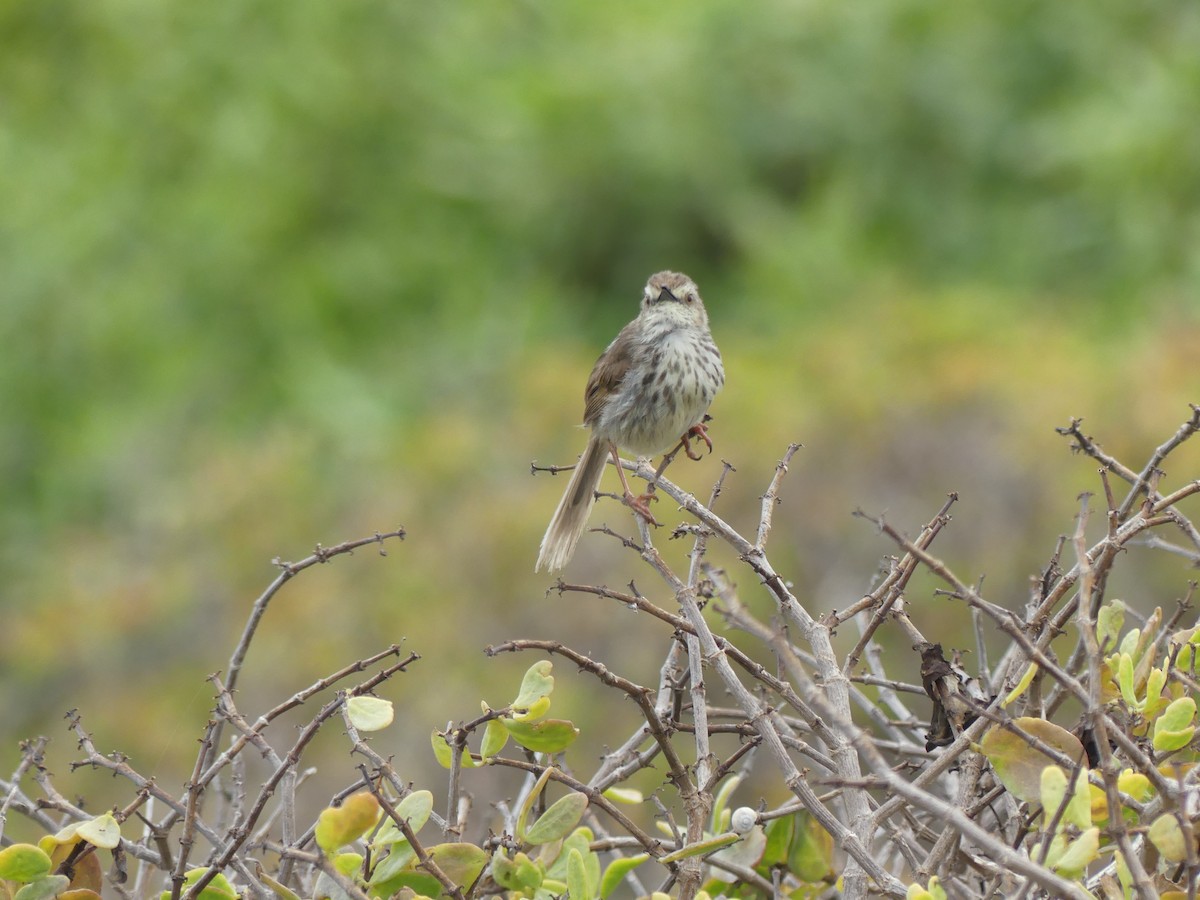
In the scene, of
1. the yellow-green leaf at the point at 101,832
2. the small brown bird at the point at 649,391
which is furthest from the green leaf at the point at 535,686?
the small brown bird at the point at 649,391

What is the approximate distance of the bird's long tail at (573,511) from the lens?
147 inches

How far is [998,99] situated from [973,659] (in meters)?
4.93

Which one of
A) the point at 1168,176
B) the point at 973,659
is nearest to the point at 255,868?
the point at 973,659

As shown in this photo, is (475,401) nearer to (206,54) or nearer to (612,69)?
(612,69)

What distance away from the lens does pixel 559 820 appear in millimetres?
1904

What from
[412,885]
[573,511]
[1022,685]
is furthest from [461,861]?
[573,511]

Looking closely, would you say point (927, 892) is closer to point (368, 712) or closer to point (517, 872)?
point (517, 872)

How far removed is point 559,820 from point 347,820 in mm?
300

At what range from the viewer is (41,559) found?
28.5 ft

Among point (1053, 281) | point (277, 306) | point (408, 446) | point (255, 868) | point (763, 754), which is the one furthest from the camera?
point (277, 306)

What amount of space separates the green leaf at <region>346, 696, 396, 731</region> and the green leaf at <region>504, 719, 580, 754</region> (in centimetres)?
16

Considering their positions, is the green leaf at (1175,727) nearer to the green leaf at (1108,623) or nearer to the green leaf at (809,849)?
the green leaf at (1108,623)

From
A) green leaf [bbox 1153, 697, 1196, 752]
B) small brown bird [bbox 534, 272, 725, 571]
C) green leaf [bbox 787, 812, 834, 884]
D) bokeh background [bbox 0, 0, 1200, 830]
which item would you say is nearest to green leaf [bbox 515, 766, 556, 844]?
green leaf [bbox 787, 812, 834, 884]

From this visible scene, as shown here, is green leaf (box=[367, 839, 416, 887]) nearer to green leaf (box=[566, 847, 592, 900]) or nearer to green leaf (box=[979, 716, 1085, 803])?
green leaf (box=[566, 847, 592, 900])
